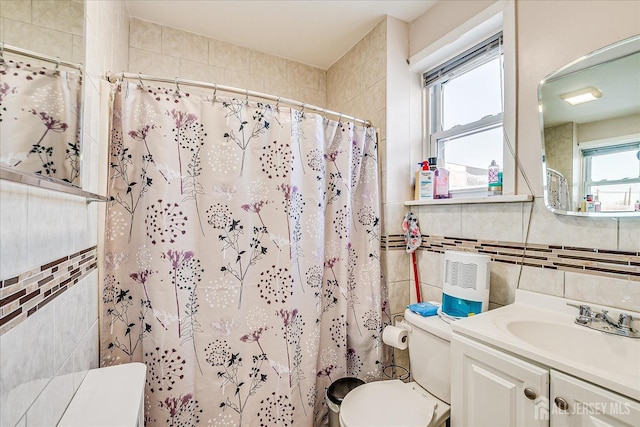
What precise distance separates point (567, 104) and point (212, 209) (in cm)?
158

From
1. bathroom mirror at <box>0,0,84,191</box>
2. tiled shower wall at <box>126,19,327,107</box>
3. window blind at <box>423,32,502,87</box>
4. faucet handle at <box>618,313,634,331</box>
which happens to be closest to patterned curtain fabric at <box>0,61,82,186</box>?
bathroom mirror at <box>0,0,84,191</box>

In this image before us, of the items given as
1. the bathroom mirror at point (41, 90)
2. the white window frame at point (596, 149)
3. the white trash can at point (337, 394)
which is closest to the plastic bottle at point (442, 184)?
the white window frame at point (596, 149)

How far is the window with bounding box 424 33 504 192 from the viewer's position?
1530mm

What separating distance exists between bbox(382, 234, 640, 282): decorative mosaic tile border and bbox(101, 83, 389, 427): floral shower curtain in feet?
1.74

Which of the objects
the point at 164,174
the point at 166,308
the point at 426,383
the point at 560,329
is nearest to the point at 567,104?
the point at 560,329

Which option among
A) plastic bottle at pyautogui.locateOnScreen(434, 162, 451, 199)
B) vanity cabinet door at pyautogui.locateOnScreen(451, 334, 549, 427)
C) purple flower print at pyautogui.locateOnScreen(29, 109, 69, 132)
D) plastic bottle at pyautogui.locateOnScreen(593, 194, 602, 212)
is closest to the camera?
purple flower print at pyautogui.locateOnScreen(29, 109, 69, 132)

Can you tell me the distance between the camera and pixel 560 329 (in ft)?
3.39

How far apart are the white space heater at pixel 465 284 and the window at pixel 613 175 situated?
0.46m

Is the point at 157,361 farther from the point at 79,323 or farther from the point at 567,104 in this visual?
the point at 567,104

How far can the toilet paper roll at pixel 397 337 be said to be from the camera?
148 cm

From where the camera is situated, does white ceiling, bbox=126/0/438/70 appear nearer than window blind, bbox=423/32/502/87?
No

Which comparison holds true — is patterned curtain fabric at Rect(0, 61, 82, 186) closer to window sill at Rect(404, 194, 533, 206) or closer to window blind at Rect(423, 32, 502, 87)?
window sill at Rect(404, 194, 533, 206)

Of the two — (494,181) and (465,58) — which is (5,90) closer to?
(494,181)

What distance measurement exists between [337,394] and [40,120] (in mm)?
1672
